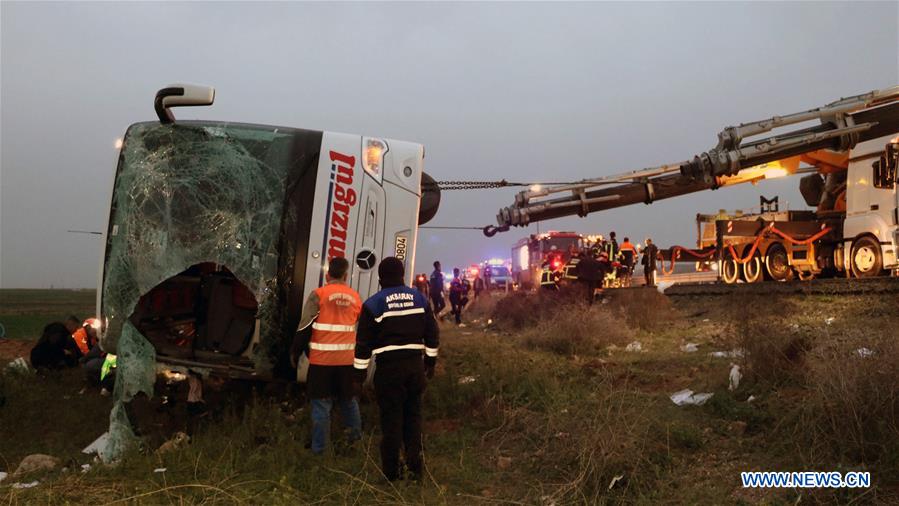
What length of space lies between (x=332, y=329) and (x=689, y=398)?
3.46 m

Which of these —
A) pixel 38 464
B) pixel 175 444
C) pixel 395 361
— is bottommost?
pixel 38 464

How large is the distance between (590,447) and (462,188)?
4.31 metres

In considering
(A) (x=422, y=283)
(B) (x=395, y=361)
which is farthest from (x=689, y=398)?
(A) (x=422, y=283)

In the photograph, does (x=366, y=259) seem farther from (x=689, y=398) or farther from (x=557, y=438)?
(x=689, y=398)

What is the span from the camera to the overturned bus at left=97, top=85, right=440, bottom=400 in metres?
5.46

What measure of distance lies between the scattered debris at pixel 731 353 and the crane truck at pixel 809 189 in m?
3.93

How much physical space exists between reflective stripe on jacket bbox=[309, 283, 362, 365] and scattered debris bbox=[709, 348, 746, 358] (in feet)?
12.7

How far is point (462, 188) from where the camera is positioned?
7945 mm

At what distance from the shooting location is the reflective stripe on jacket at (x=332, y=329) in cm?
A: 505

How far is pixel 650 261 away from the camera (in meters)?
17.2

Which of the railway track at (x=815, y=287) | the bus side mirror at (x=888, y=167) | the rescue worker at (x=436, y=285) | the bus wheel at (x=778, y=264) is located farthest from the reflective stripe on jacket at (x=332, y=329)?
the bus wheel at (x=778, y=264)

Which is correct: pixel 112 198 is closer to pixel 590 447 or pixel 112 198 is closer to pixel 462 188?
pixel 462 188

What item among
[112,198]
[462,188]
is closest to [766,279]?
[462,188]

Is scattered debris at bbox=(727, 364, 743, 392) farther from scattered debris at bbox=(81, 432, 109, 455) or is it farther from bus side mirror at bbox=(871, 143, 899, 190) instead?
bus side mirror at bbox=(871, 143, 899, 190)
